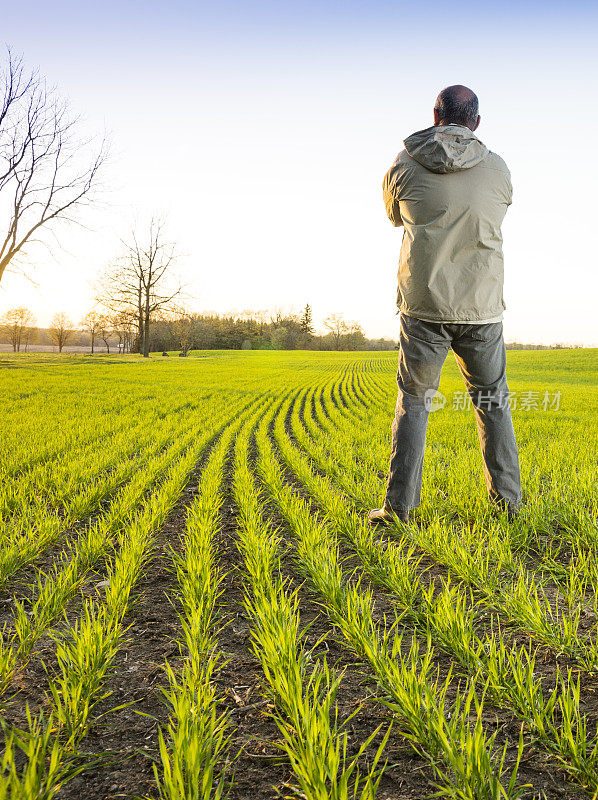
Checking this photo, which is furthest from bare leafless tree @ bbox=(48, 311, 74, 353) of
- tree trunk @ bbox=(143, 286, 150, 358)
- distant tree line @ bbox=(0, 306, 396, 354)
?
tree trunk @ bbox=(143, 286, 150, 358)

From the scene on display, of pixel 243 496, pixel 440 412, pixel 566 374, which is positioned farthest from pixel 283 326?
pixel 243 496

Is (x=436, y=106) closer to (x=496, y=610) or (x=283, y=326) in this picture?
(x=496, y=610)

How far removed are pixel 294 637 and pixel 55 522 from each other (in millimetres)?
Result: 2177

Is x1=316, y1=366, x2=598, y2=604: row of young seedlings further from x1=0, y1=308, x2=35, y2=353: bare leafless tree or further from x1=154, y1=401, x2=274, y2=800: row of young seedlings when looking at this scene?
x1=0, y1=308, x2=35, y2=353: bare leafless tree

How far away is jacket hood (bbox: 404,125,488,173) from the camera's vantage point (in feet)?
9.52

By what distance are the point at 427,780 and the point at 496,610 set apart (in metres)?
1.09

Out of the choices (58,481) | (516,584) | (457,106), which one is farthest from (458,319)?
(58,481)

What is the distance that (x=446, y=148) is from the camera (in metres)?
2.89

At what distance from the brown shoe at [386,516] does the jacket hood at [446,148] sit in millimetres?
2247

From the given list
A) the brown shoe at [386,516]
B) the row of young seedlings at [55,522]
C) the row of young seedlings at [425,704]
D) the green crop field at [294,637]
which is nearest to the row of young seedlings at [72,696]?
the green crop field at [294,637]

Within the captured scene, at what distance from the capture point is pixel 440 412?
10359mm

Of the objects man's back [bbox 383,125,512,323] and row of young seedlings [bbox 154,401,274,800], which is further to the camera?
man's back [bbox 383,125,512,323]

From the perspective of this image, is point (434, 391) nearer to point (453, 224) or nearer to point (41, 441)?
point (453, 224)

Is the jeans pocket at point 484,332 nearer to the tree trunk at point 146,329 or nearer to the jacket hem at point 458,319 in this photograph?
the jacket hem at point 458,319
